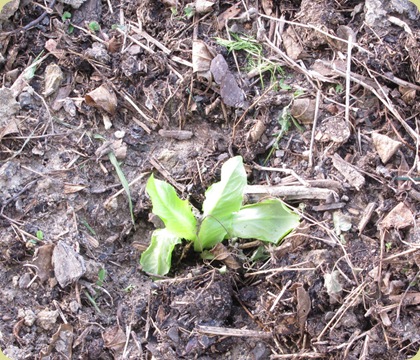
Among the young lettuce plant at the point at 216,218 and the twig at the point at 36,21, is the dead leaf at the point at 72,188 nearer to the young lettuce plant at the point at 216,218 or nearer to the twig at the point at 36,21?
the young lettuce plant at the point at 216,218

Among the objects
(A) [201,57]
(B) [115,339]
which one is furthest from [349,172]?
(B) [115,339]

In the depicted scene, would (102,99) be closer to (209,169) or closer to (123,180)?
(123,180)

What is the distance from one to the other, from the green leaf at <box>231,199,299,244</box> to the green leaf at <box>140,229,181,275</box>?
0.20m

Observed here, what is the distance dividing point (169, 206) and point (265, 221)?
301 mm

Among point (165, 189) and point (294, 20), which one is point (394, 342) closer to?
point (165, 189)

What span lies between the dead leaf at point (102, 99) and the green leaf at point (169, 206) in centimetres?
45

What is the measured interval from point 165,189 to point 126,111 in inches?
19.5

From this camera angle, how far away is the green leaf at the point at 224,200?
1811mm

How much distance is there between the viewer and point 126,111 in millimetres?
2170

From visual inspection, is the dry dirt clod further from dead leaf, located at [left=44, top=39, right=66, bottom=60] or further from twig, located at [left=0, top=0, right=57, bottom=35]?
twig, located at [left=0, top=0, right=57, bottom=35]

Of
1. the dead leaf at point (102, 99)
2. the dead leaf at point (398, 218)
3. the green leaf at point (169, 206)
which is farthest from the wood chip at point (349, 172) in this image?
the dead leaf at point (102, 99)

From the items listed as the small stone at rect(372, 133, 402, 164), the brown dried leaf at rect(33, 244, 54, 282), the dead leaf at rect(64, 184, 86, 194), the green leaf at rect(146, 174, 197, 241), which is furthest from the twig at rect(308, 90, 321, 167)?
the brown dried leaf at rect(33, 244, 54, 282)

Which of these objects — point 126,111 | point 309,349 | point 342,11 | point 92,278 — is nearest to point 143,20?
point 126,111

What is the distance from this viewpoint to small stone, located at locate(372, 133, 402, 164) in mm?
1872
